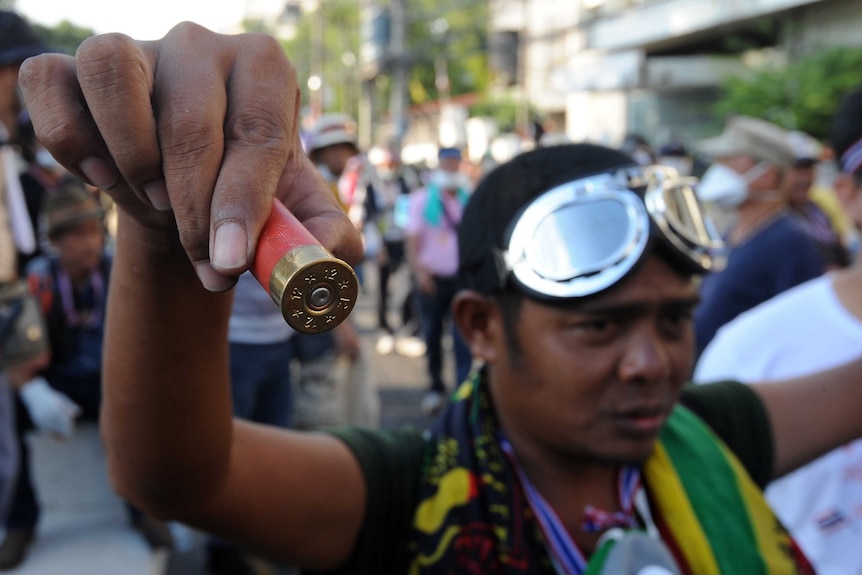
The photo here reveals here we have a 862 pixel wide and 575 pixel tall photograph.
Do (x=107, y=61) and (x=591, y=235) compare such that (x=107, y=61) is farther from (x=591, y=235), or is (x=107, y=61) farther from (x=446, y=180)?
(x=446, y=180)

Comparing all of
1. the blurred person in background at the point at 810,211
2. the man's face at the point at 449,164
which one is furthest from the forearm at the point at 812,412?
Result: the man's face at the point at 449,164

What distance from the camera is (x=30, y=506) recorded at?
13.5 feet

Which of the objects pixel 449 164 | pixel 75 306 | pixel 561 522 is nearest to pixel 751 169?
pixel 449 164

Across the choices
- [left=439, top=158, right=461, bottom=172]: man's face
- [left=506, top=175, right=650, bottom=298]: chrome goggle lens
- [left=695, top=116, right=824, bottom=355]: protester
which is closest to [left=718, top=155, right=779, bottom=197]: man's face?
[left=695, top=116, right=824, bottom=355]: protester

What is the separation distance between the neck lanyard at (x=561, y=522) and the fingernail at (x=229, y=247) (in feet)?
3.36

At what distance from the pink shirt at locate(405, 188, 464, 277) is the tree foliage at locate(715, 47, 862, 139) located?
13.4 metres

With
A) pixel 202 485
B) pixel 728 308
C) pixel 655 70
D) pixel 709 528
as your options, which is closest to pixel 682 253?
pixel 709 528

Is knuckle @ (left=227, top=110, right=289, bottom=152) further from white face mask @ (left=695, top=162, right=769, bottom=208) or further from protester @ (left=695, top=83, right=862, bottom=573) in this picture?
white face mask @ (left=695, top=162, right=769, bottom=208)

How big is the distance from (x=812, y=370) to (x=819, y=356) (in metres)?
0.04

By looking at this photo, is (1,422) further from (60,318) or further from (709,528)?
(709,528)

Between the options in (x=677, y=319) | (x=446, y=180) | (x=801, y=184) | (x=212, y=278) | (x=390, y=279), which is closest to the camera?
(x=212, y=278)

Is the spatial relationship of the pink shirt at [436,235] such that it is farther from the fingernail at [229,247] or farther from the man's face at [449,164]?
the fingernail at [229,247]

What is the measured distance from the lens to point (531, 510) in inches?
66.1

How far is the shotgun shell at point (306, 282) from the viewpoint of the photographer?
2.54 ft
